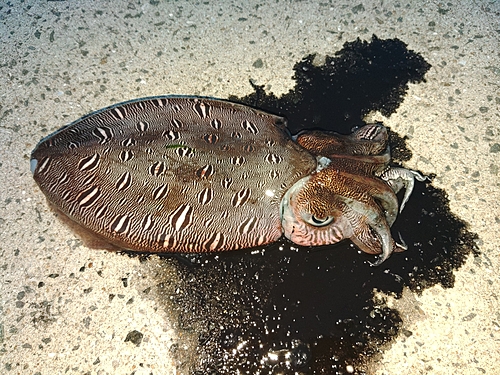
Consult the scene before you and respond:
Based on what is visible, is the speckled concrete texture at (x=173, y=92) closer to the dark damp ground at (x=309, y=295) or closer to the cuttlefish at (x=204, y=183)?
the dark damp ground at (x=309, y=295)

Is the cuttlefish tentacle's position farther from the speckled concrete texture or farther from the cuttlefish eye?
the cuttlefish eye

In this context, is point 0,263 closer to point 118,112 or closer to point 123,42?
point 118,112

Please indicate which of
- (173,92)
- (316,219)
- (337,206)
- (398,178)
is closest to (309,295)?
(316,219)

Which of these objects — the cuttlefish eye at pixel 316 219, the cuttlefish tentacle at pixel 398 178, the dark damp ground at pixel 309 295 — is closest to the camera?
the cuttlefish eye at pixel 316 219

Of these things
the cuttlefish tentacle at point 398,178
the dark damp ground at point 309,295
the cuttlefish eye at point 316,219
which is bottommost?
the dark damp ground at point 309,295

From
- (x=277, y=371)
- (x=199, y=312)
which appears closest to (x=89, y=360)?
(x=199, y=312)

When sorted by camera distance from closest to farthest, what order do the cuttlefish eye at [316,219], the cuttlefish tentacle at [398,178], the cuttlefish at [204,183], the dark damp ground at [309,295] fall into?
1. the cuttlefish at [204,183]
2. the cuttlefish eye at [316,219]
3. the dark damp ground at [309,295]
4. the cuttlefish tentacle at [398,178]

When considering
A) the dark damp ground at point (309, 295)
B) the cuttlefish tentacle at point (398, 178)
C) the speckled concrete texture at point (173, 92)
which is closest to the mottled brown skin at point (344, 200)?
the cuttlefish tentacle at point (398, 178)
